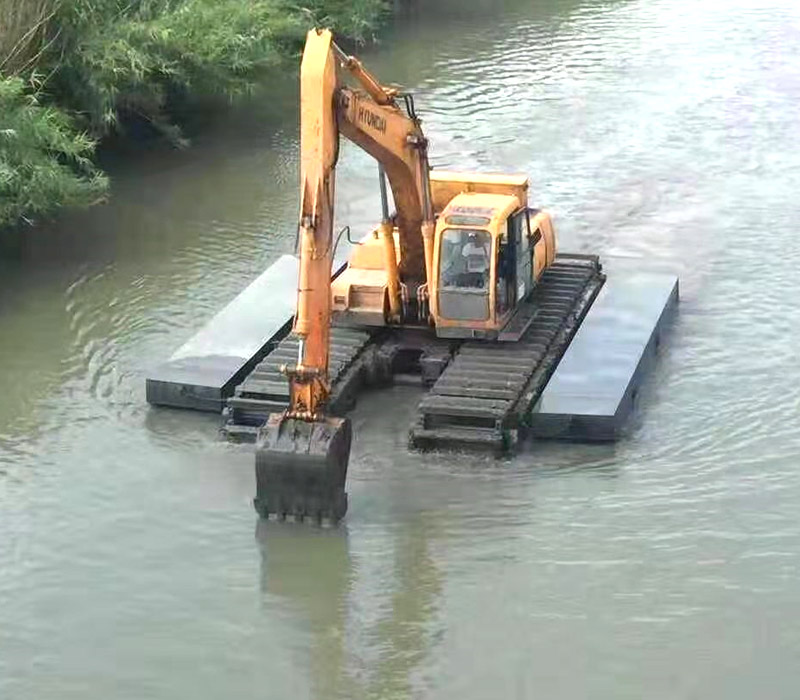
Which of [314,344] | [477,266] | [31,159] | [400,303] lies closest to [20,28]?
[31,159]

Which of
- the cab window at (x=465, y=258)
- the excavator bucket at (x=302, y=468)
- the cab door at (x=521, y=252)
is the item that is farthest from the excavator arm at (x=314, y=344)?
the cab door at (x=521, y=252)

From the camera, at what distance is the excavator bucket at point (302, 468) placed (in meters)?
15.1

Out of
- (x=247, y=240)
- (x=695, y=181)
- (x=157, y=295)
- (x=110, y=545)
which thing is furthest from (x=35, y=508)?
(x=695, y=181)

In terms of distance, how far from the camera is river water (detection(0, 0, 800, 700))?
44.5ft

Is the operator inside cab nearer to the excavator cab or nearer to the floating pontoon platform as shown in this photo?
the excavator cab

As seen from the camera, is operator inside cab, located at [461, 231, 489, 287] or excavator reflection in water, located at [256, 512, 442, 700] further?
operator inside cab, located at [461, 231, 489, 287]

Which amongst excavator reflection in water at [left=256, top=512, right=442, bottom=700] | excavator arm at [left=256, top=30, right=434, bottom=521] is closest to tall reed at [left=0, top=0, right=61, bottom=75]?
excavator arm at [left=256, top=30, right=434, bottom=521]

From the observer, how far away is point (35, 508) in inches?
638

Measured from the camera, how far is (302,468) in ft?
49.7

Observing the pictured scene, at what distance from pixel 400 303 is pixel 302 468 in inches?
161

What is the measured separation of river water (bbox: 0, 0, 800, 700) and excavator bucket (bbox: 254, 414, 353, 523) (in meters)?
0.23

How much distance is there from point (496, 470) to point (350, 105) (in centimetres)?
403

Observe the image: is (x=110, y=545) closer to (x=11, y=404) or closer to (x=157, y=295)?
(x=11, y=404)

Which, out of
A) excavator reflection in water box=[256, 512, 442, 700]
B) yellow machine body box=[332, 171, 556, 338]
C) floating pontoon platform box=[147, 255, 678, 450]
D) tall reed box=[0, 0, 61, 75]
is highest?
tall reed box=[0, 0, 61, 75]
